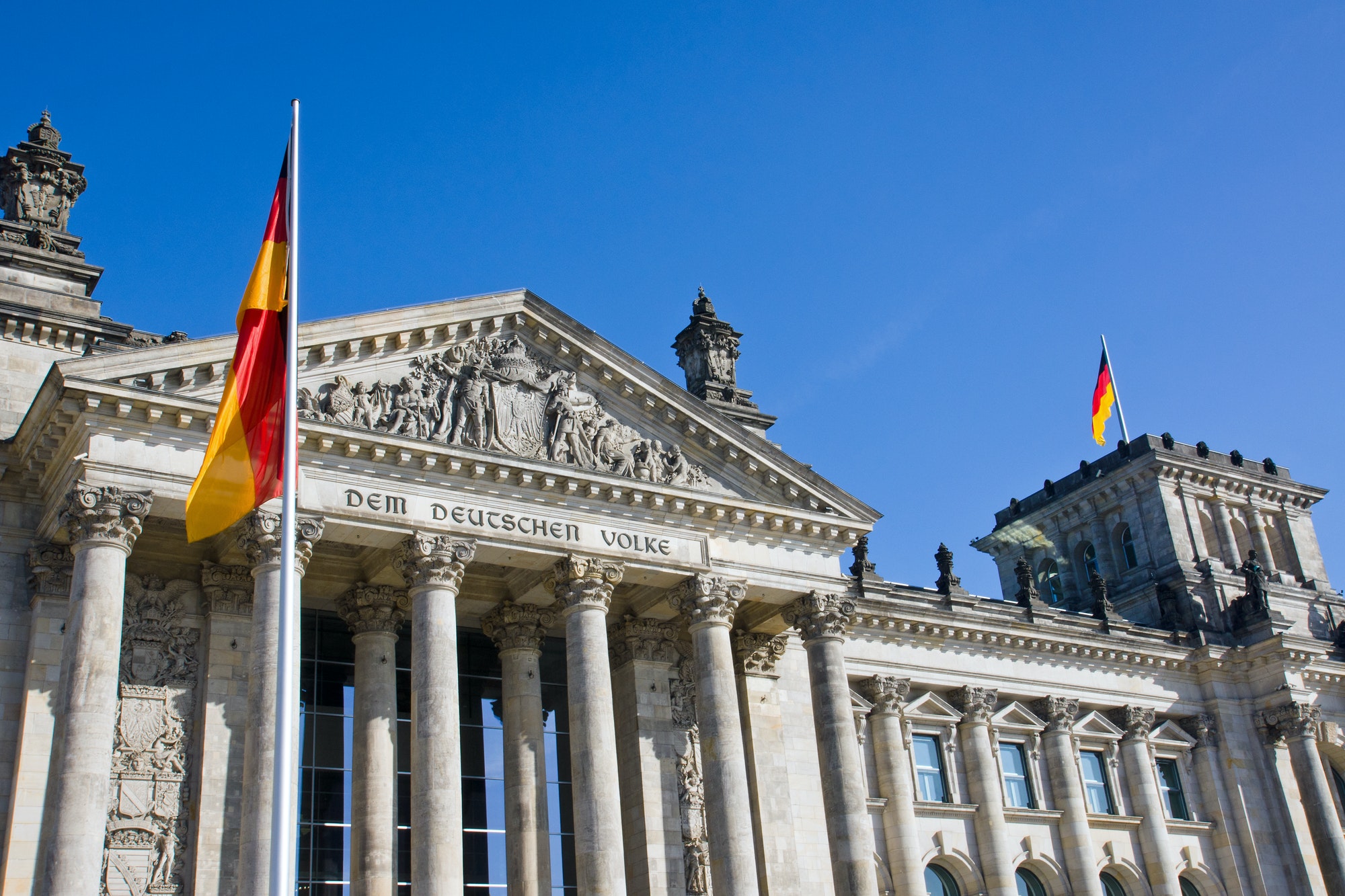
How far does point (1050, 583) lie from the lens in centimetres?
5700

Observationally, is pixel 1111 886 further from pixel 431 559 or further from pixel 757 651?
pixel 431 559

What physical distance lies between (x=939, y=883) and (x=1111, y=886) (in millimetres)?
7002

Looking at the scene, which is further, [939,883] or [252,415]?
[939,883]

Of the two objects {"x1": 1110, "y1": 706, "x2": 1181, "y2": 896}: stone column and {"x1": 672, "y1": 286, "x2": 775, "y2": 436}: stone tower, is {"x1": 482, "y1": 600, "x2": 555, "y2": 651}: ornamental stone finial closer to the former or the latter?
{"x1": 672, "y1": 286, "x2": 775, "y2": 436}: stone tower

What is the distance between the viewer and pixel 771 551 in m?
32.9

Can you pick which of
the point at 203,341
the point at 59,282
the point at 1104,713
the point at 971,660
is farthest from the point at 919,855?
the point at 59,282

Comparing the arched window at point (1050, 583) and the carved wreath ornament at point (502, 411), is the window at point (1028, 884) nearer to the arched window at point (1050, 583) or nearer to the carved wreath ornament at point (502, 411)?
the arched window at point (1050, 583)

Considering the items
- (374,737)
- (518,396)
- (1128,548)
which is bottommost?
(374,737)

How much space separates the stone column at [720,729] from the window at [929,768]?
10.1 m

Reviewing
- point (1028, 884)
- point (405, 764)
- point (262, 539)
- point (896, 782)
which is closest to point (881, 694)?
point (896, 782)

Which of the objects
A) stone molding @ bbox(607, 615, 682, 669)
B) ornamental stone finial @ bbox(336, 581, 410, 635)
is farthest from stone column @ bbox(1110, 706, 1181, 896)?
ornamental stone finial @ bbox(336, 581, 410, 635)

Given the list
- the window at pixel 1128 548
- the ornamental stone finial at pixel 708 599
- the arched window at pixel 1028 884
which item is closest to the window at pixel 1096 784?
the arched window at pixel 1028 884

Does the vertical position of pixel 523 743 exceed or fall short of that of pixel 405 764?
it exceeds it

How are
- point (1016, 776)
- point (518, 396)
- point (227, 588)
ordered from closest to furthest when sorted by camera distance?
point (227, 588), point (518, 396), point (1016, 776)
